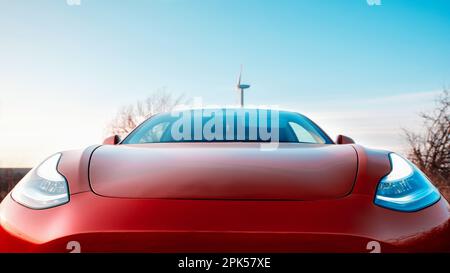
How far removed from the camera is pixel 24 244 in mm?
2229

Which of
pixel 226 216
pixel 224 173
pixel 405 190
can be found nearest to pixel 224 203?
pixel 226 216

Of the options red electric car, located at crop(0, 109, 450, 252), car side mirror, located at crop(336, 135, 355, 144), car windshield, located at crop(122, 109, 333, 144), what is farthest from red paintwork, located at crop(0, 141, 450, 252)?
car windshield, located at crop(122, 109, 333, 144)

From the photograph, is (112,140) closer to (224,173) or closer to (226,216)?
(224,173)

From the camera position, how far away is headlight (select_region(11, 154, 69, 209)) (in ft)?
7.72

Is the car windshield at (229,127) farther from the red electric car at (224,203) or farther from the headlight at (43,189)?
the headlight at (43,189)

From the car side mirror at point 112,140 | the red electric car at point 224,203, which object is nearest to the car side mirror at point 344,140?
the red electric car at point 224,203

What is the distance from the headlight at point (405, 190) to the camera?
7.56 feet

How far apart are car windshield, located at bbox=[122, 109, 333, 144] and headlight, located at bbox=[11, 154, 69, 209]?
103cm

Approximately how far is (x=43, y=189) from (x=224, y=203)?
944 millimetres

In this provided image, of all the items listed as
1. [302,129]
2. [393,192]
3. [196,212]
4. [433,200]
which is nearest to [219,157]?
[196,212]

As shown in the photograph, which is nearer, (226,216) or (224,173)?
(226,216)

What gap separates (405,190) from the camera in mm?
2400

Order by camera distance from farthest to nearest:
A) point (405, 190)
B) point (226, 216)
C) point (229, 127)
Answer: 1. point (229, 127)
2. point (405, 190)
3. point (226, 216)

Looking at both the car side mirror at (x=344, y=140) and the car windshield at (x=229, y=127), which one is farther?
the car windshield at (x=229, y=127)
